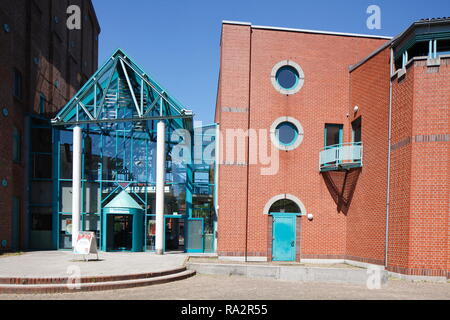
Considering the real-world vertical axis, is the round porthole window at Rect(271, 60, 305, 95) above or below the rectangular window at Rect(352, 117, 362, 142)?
above

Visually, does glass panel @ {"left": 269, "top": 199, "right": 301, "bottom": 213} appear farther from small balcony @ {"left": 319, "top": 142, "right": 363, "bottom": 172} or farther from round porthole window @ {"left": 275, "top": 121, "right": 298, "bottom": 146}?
round porthole window @ {"left": 275, "top": 121, "right": 298, "bottom": 146}

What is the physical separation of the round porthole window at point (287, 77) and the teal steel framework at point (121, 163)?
4.15 meters

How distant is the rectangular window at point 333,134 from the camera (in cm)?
1864

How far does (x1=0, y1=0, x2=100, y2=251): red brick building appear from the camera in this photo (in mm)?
18016

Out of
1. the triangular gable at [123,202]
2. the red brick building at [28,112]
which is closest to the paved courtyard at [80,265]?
the triangular gable at [123,202]

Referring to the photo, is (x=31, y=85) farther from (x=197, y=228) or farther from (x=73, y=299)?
(x=73, y=299)

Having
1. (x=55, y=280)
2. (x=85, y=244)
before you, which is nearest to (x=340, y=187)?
(x=85, y=244)

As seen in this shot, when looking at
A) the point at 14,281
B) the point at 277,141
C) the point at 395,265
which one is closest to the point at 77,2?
the point at 277,141

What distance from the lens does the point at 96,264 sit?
14.0m

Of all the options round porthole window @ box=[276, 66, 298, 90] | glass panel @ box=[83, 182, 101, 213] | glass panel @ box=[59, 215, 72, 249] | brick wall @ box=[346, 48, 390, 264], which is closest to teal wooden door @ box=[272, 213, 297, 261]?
brick wall @ box=[346, 48, 390, 264]

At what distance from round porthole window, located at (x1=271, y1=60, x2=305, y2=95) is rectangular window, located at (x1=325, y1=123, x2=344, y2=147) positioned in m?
2.30

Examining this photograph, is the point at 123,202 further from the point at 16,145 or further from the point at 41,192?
the point at 16,145

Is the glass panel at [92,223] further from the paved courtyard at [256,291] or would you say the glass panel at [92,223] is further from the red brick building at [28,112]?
the paved courtyard at [256,291]
